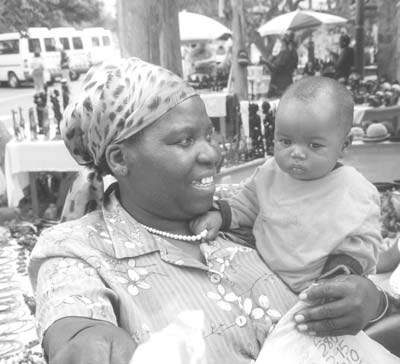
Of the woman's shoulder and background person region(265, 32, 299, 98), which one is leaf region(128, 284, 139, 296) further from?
background person region(265, 32, 299, 98)

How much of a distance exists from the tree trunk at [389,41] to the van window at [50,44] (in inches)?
597

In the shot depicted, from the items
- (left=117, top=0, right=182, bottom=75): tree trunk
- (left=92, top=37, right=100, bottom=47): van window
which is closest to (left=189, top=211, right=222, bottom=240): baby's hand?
(left=117, top=0, right=182, bottom=75): tree trunk

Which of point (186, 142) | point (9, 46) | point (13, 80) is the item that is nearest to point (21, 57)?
point (9, 46)

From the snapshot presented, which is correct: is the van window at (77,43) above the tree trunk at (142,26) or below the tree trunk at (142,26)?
below

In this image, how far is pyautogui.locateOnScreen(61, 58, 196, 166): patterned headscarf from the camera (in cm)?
178

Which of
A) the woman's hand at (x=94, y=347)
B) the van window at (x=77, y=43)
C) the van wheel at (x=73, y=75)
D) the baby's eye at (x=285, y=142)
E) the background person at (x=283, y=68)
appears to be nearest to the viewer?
the woman's hand at (x=94, y=347)

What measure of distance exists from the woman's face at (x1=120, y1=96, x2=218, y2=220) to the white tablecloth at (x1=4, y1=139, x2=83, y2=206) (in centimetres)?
474

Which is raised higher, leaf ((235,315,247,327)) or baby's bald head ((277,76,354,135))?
baby's bald head ((277,76,354,135))

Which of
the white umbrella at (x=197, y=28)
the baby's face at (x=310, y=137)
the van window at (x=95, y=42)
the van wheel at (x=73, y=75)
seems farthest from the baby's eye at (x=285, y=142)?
the van window at (x=95, y=42)

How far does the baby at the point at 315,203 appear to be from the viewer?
71.4 inches

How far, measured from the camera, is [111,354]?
4.11 ft

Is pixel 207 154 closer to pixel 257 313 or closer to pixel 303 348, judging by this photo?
pixel 257 313

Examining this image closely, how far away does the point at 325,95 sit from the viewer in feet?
6.23

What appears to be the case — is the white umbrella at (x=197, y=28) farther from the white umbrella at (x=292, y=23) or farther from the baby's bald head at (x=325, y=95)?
the baby's bald head at (x=325, y=95)
